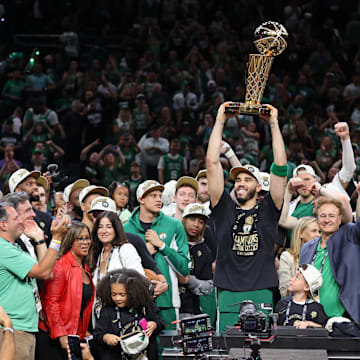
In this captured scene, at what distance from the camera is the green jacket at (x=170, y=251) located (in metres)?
8.09

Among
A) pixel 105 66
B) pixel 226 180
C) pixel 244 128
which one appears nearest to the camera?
pixel 226 180

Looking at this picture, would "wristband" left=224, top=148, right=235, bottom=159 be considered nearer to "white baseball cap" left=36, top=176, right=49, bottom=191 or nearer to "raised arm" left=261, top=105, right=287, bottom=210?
"raised arm" left=261, top=105, right=287, bottom=210

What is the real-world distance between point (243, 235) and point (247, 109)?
44.3 inches

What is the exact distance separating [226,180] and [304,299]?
5200mm

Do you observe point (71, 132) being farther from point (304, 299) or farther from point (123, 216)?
point (304, 299)

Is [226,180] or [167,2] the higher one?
[167,2]

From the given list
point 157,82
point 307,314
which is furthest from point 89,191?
point 157,82

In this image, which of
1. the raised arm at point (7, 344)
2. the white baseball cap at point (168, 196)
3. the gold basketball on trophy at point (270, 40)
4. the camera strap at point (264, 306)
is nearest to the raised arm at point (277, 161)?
the gold basketball on trophy at point (270, 40)

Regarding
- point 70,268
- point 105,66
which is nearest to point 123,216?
point 70,268

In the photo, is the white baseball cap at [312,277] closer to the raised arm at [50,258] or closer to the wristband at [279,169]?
the wristband at [279,169]

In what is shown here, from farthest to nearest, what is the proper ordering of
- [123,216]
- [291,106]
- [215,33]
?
[215,33] → [291,106] → [123,216]

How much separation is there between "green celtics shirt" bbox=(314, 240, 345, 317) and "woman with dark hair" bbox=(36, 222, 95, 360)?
6.98 ft

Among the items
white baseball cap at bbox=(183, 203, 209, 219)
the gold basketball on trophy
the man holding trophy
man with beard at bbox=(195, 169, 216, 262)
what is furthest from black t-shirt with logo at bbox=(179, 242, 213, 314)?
the gold basketball on trophy

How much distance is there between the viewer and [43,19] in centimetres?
2059
